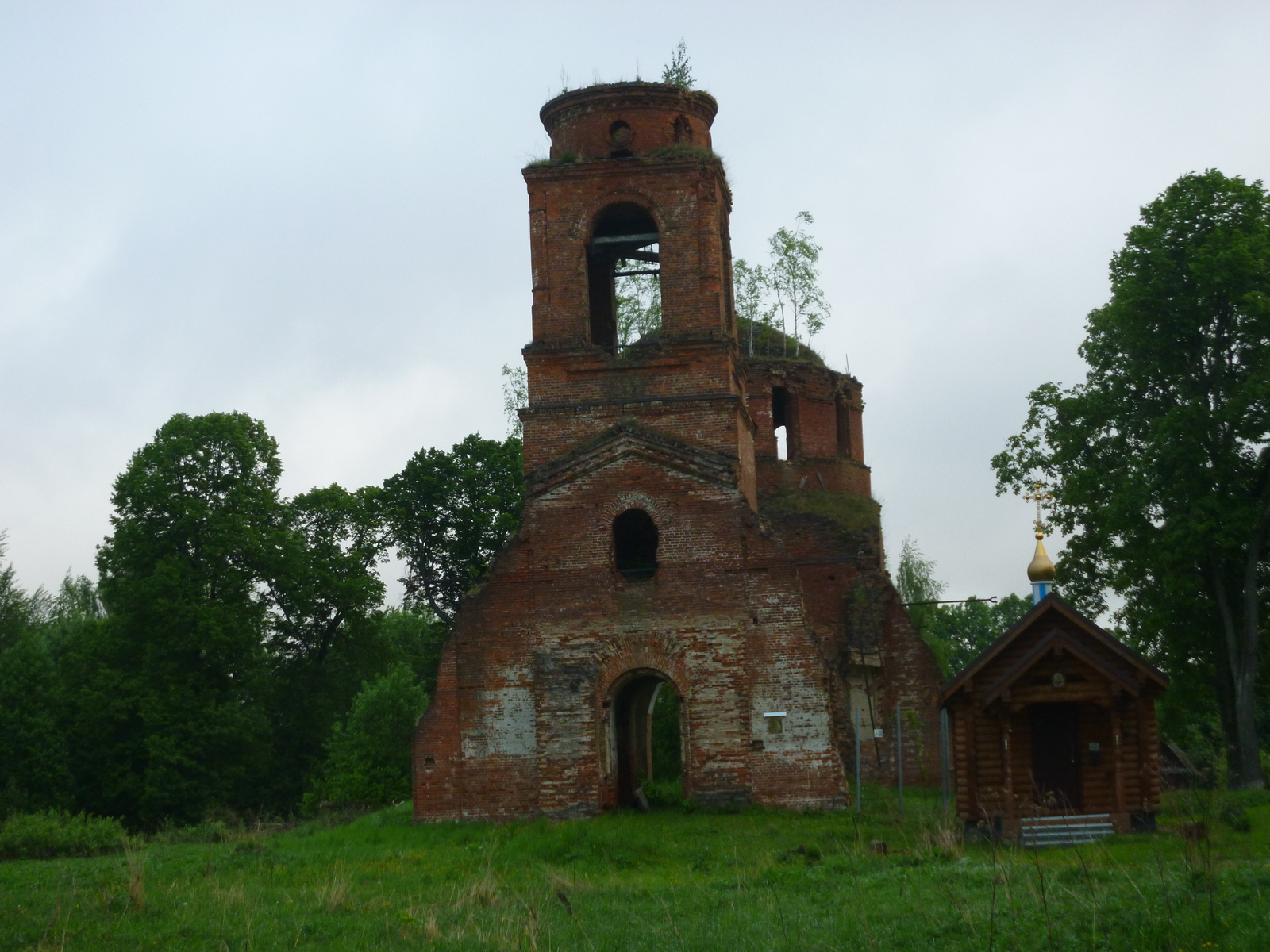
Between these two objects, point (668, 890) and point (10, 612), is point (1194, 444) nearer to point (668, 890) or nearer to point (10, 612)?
point (668, 890)

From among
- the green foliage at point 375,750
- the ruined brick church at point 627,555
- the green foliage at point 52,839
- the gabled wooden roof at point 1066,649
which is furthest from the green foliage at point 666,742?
the gabled wooden roof at point 1066,649

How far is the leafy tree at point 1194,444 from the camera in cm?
2375

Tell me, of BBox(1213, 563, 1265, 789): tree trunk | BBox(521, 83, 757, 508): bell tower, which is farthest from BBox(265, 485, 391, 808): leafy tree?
BBox(1213, 563, 1265, 789): tree trunk

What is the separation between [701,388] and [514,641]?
4.68m

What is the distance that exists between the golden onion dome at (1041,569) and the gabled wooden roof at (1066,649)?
506cm

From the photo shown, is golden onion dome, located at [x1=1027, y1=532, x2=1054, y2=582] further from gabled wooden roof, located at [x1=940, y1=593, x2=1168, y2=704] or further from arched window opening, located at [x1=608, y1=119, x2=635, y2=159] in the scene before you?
arched window opening, located at [x1=608, y1=119, x2=635, y2=159]

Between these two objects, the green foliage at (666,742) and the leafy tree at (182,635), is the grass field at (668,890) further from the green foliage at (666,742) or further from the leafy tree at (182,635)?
the leafy tree at (182,635)

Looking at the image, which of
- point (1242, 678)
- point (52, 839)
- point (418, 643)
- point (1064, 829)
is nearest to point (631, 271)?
point (1064, 829)

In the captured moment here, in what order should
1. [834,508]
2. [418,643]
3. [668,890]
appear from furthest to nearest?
[418,643] → [834,508] → [668,890]

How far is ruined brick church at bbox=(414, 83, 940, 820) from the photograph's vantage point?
20.9m

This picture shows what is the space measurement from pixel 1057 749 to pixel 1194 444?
749 cm

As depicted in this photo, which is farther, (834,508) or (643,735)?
(834,508)

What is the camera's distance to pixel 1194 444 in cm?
2408

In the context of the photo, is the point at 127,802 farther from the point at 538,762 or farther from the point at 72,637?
the point at 538,762
